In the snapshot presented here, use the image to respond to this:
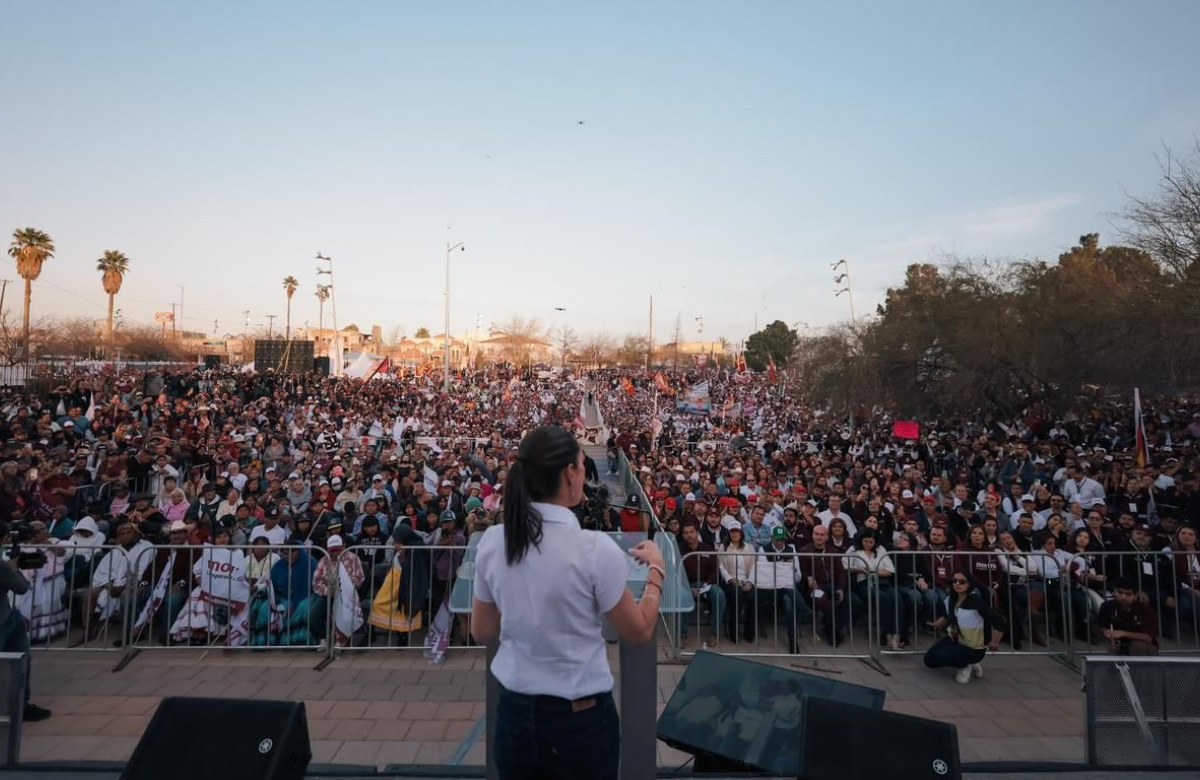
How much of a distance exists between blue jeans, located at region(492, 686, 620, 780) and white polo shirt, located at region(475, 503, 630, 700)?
0.04 m

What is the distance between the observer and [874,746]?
9.79 ft

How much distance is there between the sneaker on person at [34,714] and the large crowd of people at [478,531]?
96 cm

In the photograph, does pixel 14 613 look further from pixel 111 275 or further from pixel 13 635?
pixel 111 275

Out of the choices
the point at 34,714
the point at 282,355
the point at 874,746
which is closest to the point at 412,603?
the point at 34,714

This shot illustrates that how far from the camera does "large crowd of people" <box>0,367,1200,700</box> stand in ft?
21.6

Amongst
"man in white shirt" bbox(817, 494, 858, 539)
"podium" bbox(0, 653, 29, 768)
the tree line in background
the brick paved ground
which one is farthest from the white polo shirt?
the tree line in background

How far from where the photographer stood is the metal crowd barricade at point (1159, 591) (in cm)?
671

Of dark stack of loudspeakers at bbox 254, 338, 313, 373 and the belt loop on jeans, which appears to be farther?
dark stack of loudspeakers at bbox 254, 338, 313, 373

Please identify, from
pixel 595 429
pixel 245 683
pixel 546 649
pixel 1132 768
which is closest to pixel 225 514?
pixel 245 683

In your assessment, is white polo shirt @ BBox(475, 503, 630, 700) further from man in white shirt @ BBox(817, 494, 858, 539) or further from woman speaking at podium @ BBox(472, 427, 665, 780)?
man in white shirt @ BBox(817, 494, 858, 539)

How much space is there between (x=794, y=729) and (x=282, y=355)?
3524 cm

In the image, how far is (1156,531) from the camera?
848 cm

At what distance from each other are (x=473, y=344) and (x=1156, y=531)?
130072mm

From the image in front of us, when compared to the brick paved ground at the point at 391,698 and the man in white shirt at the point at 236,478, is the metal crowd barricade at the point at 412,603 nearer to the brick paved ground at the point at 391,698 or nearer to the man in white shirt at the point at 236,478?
the brick paved ground at the point at 391,698
